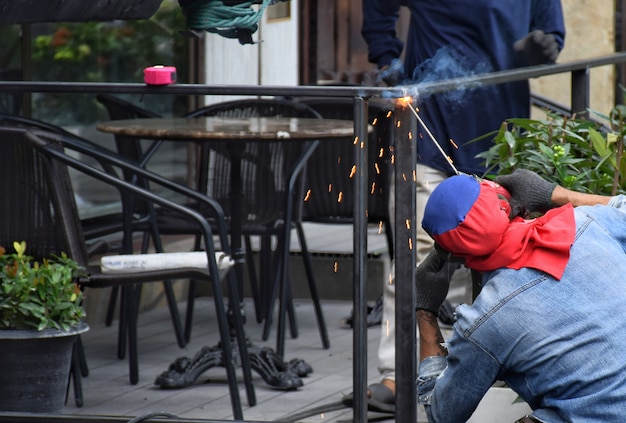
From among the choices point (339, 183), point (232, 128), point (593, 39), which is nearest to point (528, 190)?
point (232, 128)

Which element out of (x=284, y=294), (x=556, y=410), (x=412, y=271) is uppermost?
(x=412, y=271)

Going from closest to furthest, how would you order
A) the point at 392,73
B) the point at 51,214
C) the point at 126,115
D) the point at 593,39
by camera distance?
the point at 51,214 < the point at 392,73 < the point at 126,115 < the point at 593,39

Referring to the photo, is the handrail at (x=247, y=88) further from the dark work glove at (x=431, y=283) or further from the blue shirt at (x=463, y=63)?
the blue shirt at (x=463, y=63)

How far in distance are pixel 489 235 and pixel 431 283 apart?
0.53m

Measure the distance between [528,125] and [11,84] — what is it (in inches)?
64.9

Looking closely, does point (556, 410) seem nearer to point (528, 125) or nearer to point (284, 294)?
point (528, 125)

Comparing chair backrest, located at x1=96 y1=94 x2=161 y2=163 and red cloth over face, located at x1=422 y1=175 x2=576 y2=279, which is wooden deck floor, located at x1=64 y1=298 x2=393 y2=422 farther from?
red cloth over face, located at x1=422 y1=175 x2=576 y2=279

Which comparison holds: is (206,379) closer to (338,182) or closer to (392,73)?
(338,182)

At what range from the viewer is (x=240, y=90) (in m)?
3.18

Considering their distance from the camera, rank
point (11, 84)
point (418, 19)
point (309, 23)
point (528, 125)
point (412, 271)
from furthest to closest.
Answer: point (309, 23), point (418, 19), point (528, 125), point (11, 84), point (412, 271)

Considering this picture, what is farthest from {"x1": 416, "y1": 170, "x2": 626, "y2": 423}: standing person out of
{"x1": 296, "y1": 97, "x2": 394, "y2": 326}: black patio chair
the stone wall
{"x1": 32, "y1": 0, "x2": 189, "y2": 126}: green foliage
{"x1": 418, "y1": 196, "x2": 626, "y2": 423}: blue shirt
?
the stone wall

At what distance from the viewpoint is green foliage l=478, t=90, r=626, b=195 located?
3.75 metres

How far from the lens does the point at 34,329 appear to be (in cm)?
418

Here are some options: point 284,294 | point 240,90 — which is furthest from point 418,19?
point 240,90
